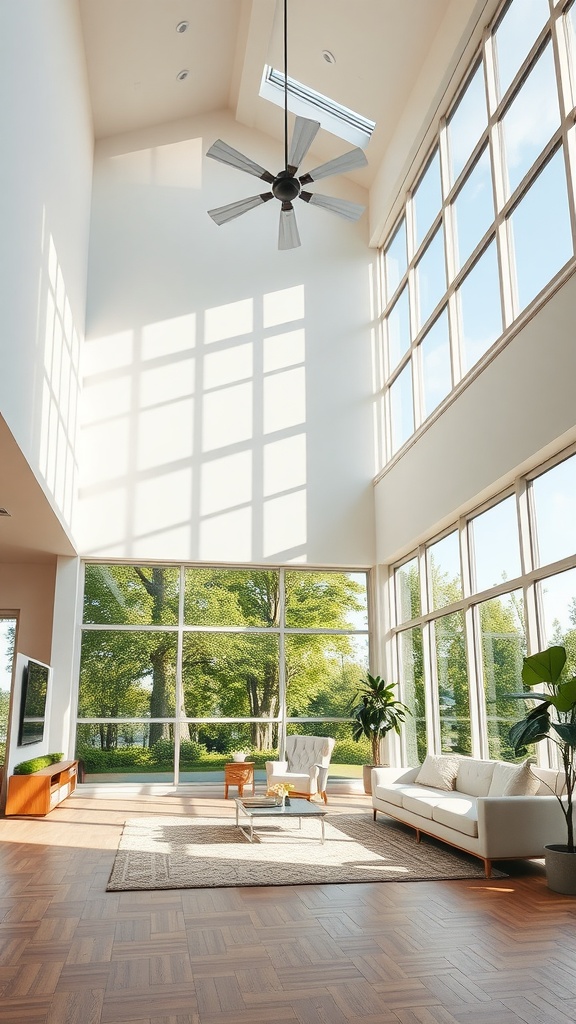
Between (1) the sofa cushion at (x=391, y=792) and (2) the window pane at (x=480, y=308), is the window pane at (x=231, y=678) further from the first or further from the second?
(2) the window pane at (x=480, y=308)

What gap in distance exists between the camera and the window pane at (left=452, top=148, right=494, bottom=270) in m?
7.79

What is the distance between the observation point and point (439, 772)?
7.29m

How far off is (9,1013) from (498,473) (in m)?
5.32

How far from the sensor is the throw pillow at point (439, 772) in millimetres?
7168

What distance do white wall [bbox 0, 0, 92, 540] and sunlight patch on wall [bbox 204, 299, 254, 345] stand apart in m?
1.70

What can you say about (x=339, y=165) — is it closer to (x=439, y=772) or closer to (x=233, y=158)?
(x=233, y=158)

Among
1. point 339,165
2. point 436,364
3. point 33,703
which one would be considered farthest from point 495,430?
point 33,703

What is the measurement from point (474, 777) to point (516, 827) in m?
1.42

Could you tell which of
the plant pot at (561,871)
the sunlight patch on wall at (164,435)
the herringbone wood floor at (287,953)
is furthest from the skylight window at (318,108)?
the herringbone wood floor at (287,953)

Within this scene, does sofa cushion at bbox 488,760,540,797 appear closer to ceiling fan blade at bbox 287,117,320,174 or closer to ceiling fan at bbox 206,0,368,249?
ceiling fan at bbox 206,0,368,249

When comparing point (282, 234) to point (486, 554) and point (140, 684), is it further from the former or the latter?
point (140, 684)

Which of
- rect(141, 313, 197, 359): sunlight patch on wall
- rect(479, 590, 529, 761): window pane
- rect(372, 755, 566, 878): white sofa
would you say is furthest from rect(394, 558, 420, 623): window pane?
rect(141, 313, 197, 359): sunlight patch on wall

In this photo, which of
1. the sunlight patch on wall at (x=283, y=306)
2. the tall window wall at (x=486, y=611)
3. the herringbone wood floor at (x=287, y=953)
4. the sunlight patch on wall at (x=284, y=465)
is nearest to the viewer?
the herringbone wood floor at (x=287, y=953)

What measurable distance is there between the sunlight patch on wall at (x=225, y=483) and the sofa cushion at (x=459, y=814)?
16.5 ft
